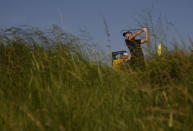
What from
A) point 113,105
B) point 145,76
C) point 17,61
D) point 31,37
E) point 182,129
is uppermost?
point 31,37

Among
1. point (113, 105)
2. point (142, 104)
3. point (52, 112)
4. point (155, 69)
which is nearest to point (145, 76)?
point (155, 69)

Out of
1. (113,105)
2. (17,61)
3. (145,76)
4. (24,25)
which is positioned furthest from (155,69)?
(24,25)

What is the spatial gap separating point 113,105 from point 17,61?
1421 millimetres

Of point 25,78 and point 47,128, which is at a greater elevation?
point 25,78

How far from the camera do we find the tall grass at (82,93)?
5.17 ft

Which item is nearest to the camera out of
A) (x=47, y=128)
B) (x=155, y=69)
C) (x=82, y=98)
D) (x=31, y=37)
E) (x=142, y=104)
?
(x=47, y=128)

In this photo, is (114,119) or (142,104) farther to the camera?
(142,104)

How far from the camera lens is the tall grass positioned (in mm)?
1576

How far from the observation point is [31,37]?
3.01 meters

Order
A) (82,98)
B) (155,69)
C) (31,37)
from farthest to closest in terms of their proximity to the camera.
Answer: (31,37) → (155,69) → (82,98)

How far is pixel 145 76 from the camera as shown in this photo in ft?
7.80

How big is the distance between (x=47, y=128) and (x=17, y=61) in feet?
4.60

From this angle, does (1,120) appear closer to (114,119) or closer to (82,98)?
(82,98)

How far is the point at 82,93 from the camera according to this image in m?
1.93
